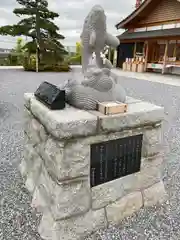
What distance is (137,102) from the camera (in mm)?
1909

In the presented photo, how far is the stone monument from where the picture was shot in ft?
4.69

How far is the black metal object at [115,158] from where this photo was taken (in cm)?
155

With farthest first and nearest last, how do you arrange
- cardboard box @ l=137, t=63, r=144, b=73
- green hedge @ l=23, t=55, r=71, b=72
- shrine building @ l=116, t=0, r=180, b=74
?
cardboard box @ l=137, t=63, r=144, b=73 < green hedge @ l=23, t=55, r=71, b=72 < shrine building @ l=116, t=0, r=180, b=74

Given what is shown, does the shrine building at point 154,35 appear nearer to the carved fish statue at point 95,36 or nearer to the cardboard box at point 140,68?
the cardboard box at point 140,68

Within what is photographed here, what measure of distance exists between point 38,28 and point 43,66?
2.01m

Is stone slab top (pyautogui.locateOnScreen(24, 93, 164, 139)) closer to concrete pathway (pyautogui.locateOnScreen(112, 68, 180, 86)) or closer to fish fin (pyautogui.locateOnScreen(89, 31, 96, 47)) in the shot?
fish fin (pyautogui.locateOnScreen(89, 31, 96, 47))

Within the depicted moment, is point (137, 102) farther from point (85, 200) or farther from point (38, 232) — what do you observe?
point (38, 232)

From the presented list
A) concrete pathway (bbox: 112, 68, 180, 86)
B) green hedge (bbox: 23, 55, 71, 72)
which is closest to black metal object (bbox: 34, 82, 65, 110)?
concrete pathway (bbox: 112, 68, 180, 86)

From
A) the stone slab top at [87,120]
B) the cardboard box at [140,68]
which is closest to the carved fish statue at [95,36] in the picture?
the stone slab top at [87,120]

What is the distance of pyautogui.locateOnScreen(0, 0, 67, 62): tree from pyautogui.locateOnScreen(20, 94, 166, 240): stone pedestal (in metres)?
10.9

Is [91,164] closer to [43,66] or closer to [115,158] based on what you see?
[115,158]

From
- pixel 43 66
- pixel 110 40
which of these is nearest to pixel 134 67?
pixel 43 66

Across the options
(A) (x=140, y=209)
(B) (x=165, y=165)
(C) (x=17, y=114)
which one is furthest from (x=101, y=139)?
(C) (x=17, y=114)

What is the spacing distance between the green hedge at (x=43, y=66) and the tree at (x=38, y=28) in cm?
41
